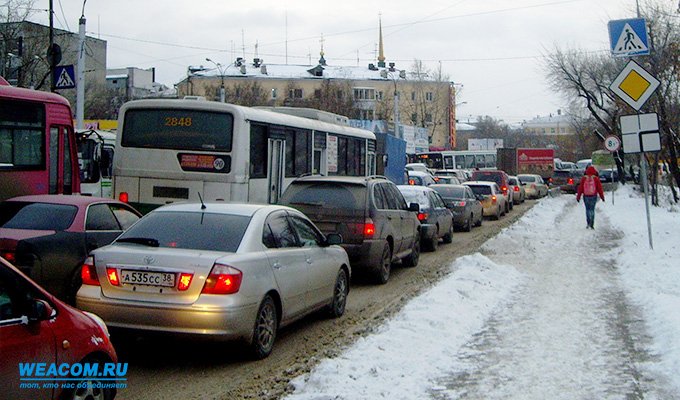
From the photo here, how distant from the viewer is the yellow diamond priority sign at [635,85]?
579 inches

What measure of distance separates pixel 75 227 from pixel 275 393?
4.47 metres

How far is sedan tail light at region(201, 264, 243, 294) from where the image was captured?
6.95 m

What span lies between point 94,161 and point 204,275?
9364 millimetres

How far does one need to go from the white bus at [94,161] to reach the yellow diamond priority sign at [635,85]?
10.1 metres

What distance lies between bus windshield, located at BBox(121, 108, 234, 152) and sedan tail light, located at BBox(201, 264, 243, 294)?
7675 millimetres

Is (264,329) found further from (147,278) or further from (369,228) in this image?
(369,228)

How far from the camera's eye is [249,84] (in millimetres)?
90938

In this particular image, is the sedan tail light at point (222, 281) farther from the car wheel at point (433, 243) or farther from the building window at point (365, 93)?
the building window at point (365, 93)

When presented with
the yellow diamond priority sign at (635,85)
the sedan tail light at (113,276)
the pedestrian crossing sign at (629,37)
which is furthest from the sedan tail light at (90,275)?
the pedestrian crossing sign at (629,37)

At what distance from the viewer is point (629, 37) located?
49.2ft

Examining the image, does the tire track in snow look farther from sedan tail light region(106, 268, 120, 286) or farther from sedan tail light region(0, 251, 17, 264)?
sedan tail light region(0, 251, 17, 264)

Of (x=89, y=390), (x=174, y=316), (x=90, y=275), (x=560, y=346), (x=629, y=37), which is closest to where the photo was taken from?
(x=89, y=390)

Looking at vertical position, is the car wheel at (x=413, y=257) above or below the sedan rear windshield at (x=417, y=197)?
below

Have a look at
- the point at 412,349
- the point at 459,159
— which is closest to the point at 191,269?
the point at 412,349
